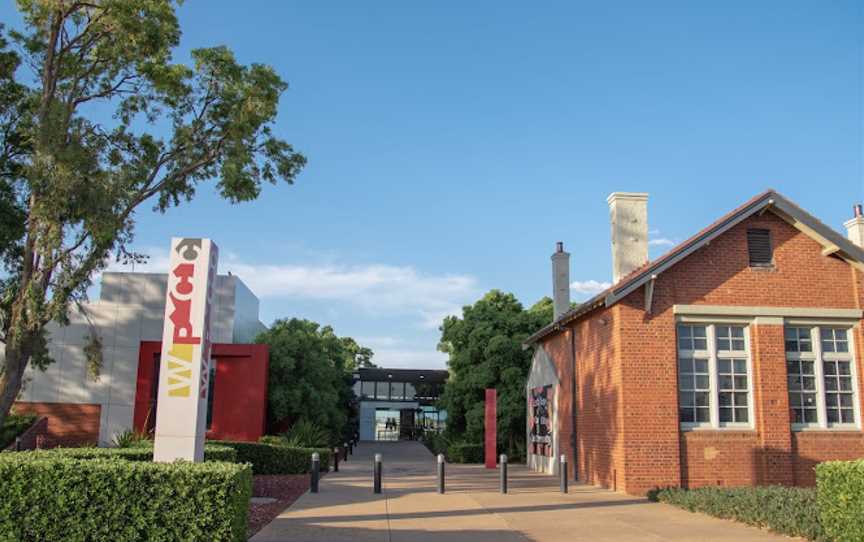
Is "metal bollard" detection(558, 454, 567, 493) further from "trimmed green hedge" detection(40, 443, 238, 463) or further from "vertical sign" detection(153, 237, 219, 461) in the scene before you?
"vertical sign" detection(153, 237, 219, 461)

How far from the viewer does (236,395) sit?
27.1 metres

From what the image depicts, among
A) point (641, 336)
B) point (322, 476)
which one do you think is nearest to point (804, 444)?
point (641, 336)

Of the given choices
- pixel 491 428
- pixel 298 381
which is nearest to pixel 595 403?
pixel 491 428

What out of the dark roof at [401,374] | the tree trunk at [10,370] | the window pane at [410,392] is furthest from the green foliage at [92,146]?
the window pane at [410,392]

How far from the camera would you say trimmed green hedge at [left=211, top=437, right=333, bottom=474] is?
62.6 ft

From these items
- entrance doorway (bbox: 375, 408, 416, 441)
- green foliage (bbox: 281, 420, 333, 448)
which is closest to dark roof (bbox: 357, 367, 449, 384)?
entrance doorway (bbox: 375, 408, 416, 441)

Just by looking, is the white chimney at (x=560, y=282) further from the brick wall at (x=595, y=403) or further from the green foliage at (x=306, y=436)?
the green foliage at (x=306, y=436)

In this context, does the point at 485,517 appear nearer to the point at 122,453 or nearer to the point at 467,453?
the point at 122,453

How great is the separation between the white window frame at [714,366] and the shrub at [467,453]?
489 inches

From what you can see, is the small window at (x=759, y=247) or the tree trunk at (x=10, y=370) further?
the tree trunk at (x=10, y=370)

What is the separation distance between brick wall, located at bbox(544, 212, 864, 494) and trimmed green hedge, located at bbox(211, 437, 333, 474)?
8.23 meters

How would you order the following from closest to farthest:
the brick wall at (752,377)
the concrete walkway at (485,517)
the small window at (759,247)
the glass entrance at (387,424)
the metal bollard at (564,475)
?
the concrete walkway at (485,517) → the brick wall at (752,377) → the metal bollard at (564,475) → the small window at (759,247) → the glass entrance at (387,424)

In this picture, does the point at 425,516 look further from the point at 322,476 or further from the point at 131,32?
the point at 131,32

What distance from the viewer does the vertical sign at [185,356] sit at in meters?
10.1
